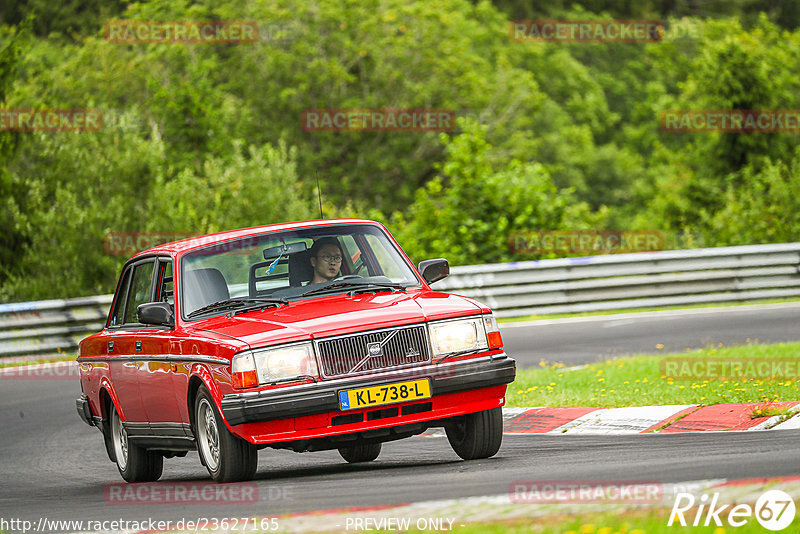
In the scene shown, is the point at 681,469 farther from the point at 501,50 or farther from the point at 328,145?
the point at 501,50

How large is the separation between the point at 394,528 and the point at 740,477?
5.93 feet

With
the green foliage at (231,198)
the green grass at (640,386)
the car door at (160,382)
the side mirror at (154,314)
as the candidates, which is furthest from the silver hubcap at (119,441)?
the green foliage at (231,198)

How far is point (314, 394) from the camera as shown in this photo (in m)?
7.41

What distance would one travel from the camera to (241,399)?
290 inches

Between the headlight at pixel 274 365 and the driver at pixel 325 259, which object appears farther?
the driver at pixel 325 259

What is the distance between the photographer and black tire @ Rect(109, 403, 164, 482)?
30.2 feet

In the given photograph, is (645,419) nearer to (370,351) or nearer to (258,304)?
(370,351)

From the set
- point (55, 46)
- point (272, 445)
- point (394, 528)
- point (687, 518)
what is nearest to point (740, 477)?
point (687, 518)

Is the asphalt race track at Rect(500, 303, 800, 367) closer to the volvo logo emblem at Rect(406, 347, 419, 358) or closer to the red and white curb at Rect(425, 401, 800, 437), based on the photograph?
the red and white curb at Rect(425, 401, 800, 437)

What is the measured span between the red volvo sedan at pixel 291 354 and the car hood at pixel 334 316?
0.04 feet

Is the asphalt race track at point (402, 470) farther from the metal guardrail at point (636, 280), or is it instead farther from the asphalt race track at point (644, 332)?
the metal guardrail at point (636, 280)

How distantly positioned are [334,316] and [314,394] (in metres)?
0.57

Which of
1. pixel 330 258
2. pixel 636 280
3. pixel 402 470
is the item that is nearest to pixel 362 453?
pixel 402 470

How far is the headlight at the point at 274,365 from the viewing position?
742 cm
